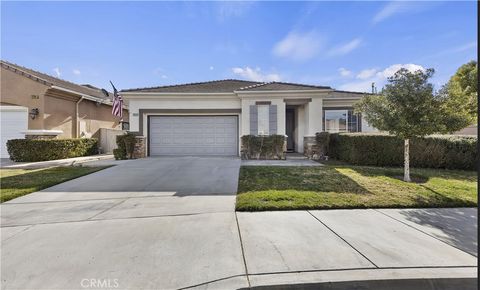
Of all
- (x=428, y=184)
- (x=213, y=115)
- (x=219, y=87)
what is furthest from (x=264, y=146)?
(x=428, y=184)

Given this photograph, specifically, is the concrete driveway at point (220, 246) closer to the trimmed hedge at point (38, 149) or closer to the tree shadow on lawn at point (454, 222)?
the tree shadow on lawn at point (454, 222)

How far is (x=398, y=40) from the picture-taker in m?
9.39

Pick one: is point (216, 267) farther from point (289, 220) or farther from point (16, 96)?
point (16, 96)

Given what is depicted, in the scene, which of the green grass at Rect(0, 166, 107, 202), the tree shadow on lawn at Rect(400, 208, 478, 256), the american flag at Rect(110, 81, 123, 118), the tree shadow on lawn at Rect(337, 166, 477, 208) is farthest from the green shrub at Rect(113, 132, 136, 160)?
the tree shadow on lawn at Rect(400, 208, 478, 256)

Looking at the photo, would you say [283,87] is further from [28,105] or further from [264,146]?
[28,105]

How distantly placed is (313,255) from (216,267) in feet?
3.84

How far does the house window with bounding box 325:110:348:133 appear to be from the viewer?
567 inches

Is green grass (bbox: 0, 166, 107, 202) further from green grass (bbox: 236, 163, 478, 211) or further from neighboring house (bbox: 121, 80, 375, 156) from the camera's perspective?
neighboring house (bbox: 121, 80, 375, 156)

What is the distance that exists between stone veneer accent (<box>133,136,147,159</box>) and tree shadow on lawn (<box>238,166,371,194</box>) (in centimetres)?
699

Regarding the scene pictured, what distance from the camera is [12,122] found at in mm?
13031

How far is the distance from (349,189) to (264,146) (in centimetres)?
625

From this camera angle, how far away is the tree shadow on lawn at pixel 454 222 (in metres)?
3.24

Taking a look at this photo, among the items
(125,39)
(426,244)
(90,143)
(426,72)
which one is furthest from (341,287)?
(90,143)

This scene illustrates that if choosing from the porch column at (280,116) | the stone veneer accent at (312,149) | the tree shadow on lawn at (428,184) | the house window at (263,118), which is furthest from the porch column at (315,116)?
the tree shadow on lawn at (428,184)
